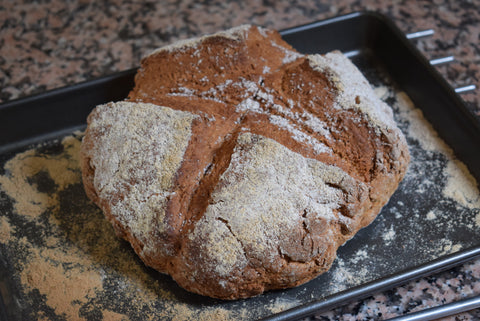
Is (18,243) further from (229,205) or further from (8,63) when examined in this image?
(8,63)

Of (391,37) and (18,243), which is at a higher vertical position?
(391,37)

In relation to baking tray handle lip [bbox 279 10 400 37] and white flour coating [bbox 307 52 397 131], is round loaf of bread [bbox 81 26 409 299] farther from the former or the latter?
baking tray handle lip [bbox 279 10 400 37]

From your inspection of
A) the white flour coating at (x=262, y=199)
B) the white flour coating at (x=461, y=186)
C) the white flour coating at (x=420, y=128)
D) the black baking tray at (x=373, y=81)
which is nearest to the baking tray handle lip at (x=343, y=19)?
the black baking tray at (x=373, y=81)

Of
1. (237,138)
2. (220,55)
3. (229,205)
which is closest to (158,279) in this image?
(229,205)

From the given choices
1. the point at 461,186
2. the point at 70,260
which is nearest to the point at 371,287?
the point at 461,186

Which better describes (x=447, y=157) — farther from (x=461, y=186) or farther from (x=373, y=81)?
(x=373, y=81)

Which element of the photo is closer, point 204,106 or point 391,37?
point 204,106

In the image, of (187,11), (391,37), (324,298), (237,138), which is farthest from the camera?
(187,11)
